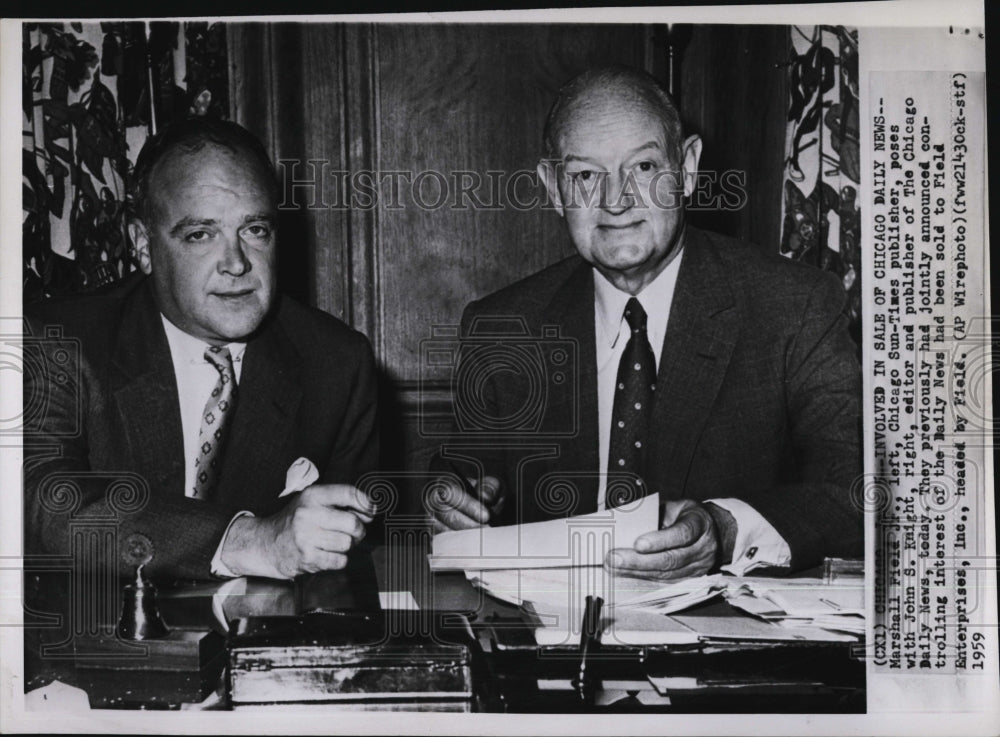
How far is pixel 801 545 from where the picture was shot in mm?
1731

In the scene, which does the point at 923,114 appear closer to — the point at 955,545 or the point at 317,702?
the point at 955,545

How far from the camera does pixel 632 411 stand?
175 centimetres

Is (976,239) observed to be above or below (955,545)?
above

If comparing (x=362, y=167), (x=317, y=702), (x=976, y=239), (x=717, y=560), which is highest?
(x=362, y=167)

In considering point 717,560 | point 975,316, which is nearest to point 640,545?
point 717,560

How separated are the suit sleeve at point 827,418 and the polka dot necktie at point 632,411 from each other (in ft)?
0.76

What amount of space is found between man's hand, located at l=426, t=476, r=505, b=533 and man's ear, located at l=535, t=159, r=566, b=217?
18.4 inches

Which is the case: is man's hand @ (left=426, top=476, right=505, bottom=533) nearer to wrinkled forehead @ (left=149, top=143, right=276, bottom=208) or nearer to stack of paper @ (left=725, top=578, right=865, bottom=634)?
stack of paper @ (left=725, top=578, right=865, bottom=634)

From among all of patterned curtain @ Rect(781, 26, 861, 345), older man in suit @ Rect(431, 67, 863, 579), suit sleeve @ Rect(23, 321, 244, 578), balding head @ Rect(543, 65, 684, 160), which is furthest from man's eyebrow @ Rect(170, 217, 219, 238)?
patterned curtain @ Rect(781, 26, 861, 345)

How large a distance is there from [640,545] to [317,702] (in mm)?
577

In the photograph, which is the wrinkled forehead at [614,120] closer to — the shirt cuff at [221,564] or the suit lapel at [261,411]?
the suit lapel at [261,411]

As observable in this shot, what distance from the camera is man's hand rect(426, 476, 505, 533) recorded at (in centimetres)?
175

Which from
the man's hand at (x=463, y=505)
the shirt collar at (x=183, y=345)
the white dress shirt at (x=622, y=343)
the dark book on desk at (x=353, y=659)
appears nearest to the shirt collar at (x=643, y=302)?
the white dress shirt at (x=622, y=343)

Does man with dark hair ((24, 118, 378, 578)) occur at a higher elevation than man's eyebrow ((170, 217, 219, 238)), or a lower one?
lower
